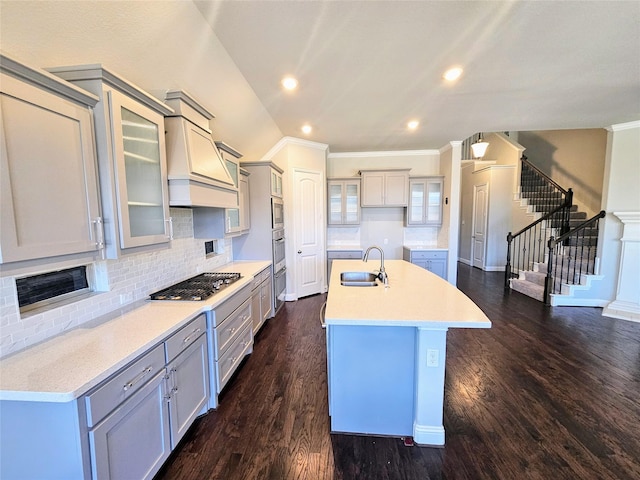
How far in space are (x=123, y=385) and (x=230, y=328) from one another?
1111mm

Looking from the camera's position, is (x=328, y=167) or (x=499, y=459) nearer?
(x=499, y=459)

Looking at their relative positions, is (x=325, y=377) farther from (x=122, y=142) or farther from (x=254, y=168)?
(x=254, y=168)

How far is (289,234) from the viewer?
179 inches

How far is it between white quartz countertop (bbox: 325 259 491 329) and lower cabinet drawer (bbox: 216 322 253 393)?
102 centimetres

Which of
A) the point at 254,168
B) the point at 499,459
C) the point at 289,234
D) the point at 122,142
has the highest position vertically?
the point at 254,168

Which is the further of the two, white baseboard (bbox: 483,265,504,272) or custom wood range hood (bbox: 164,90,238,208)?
white baseboard (bbox: 483,265,504,272)

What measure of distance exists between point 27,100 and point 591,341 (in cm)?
518

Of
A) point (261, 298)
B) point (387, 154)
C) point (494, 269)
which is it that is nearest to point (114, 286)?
point (261, 298)

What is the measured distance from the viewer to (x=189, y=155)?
1.98m

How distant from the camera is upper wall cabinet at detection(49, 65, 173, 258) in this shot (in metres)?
1.40

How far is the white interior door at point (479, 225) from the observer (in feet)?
22.0

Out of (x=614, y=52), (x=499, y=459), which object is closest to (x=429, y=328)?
(x=499, y=459)

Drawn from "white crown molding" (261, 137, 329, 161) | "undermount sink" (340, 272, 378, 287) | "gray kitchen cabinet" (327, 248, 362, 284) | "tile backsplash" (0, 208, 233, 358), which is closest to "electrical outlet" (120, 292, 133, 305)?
"tile backsplash" (0, 208, 233, 358)

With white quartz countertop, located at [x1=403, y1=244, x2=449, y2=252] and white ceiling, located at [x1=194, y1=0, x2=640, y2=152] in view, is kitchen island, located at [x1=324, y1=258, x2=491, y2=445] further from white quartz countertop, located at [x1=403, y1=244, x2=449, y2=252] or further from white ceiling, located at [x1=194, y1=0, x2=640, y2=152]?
white quartz countertop, located at [x1=403, y1=244, x2=449, y2=252]
